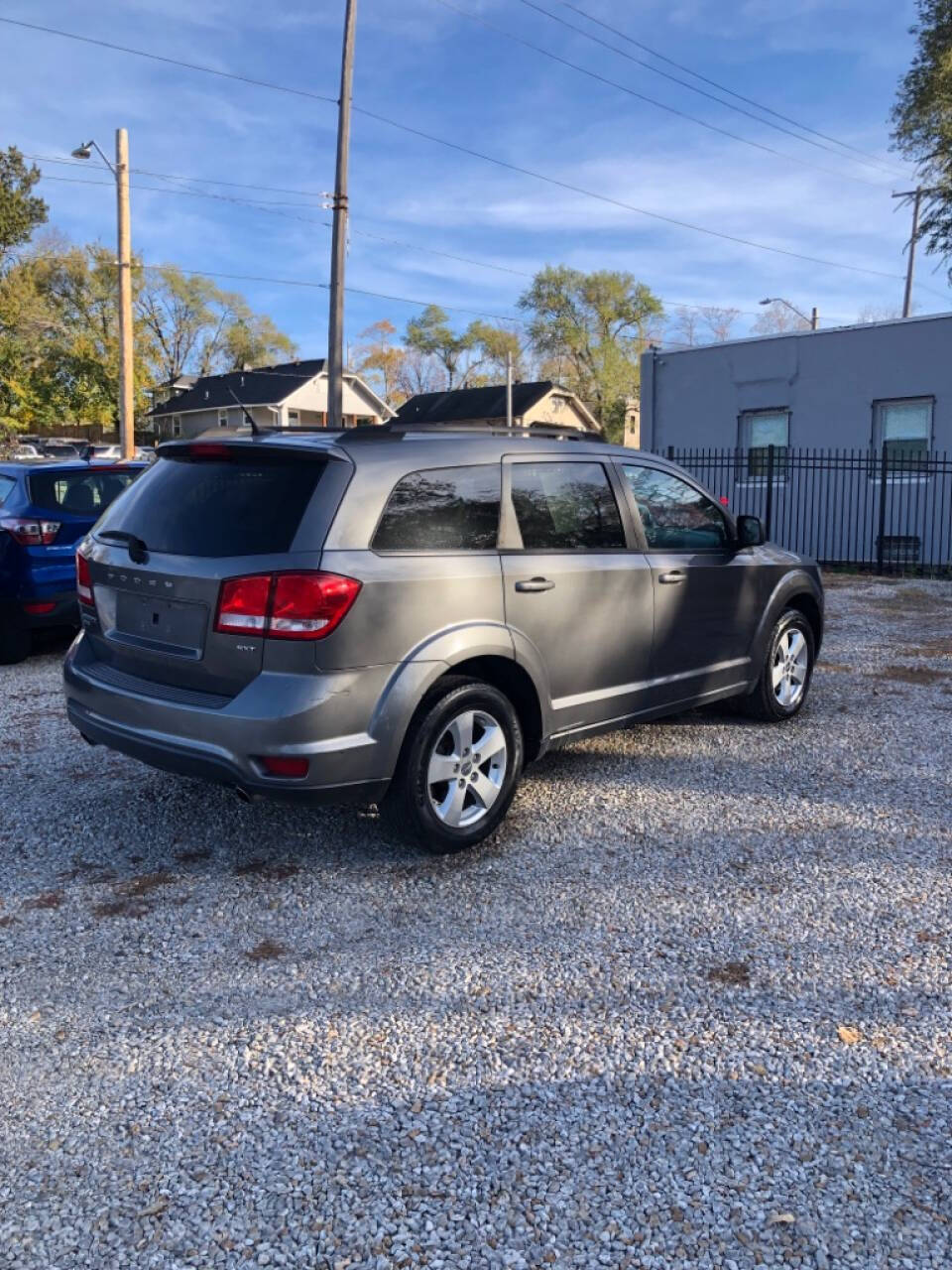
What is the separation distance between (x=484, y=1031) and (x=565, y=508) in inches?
102

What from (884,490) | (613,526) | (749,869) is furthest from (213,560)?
(884,490)

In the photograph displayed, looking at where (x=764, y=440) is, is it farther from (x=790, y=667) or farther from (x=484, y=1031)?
(x=484, y=1031)

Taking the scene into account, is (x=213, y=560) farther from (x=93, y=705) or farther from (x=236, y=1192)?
(x=236, y=1192)

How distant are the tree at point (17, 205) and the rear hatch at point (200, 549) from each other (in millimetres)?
41147

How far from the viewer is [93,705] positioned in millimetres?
4207

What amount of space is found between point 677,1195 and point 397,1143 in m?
0.66

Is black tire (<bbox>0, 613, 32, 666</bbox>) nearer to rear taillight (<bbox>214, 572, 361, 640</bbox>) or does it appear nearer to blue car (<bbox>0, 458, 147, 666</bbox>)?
blue car (<bbox>0, 458, 147, 666</bbox>)

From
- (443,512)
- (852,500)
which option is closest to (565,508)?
(443,512)

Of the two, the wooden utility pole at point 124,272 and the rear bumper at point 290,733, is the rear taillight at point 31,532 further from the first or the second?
the wooden utility pole at point 124,272

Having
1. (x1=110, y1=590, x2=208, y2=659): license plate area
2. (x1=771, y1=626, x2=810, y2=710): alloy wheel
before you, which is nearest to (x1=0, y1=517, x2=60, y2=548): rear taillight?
(x1=110, y1=590, x2=208, y2=659): license plate area

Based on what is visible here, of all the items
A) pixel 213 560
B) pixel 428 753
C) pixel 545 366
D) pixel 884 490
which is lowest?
pixel 428 753

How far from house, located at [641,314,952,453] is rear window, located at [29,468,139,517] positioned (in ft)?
43.0

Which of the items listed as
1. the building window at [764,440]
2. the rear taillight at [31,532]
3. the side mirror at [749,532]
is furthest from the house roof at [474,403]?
the side mirror at [749,532]

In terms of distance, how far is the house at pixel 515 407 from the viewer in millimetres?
55906
